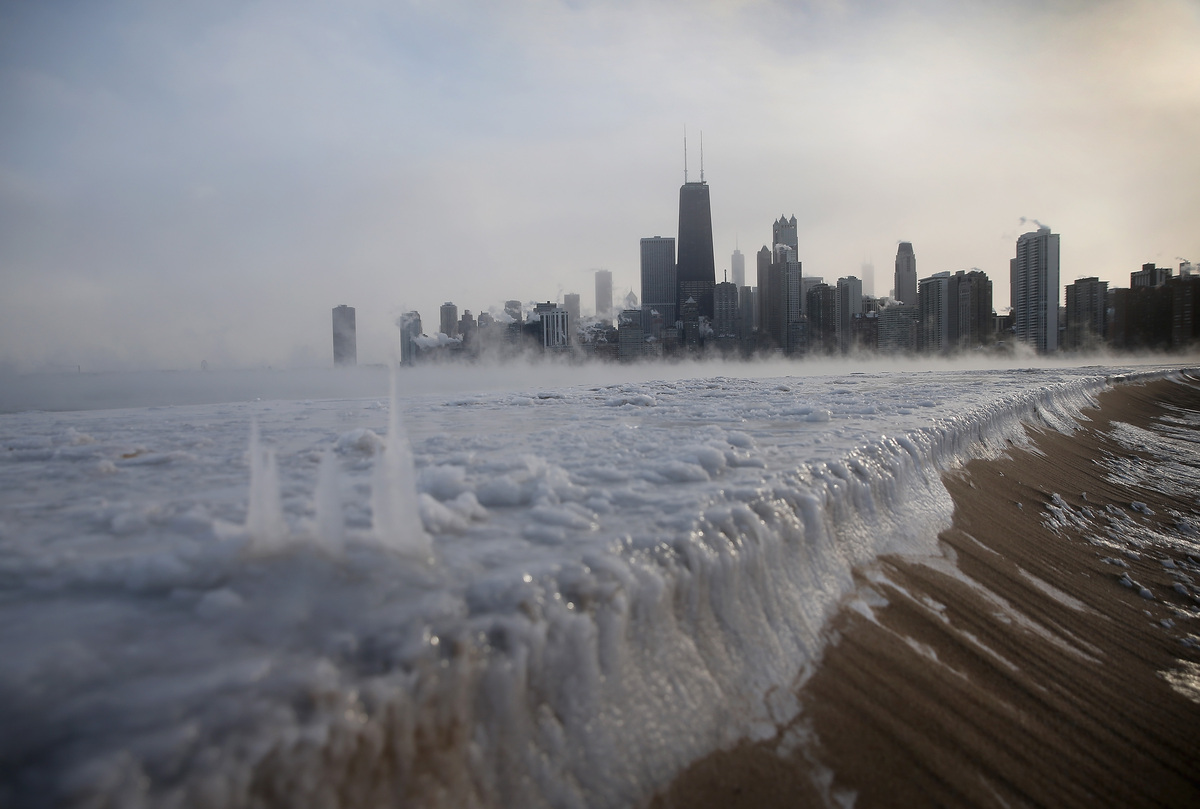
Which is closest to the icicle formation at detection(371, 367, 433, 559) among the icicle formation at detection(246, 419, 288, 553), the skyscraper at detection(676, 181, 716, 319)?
the icicle formation at detection(246, 419, 288, 553)

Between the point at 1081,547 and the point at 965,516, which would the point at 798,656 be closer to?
the point at 965,516

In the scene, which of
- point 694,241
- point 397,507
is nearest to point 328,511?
point 397,507

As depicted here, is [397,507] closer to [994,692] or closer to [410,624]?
[410,624]

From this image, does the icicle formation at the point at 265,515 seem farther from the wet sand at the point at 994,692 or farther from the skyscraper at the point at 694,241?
the skyscraper at the point at 694,241

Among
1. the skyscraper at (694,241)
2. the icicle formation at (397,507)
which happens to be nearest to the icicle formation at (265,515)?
the icicle formation at (397,507)

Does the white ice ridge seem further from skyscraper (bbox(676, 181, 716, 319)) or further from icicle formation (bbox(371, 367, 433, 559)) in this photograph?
skyscraper (bbox(676, 181, 716, 319))

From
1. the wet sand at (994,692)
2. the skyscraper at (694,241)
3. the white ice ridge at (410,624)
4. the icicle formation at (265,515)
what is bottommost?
the wet sand at (994,692)
